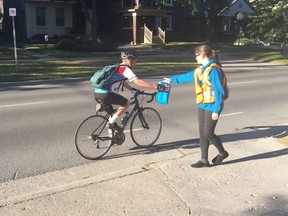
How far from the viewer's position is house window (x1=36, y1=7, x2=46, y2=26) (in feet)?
125

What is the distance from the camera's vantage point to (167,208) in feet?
13.3

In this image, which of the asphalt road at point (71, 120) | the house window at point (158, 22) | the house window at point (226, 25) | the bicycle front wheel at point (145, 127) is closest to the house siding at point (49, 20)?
the house window at point (158, 22)

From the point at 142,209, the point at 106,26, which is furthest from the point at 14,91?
the point at 106,26

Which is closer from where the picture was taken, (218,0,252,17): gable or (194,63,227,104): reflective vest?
(194,63,227,104): reflective vest

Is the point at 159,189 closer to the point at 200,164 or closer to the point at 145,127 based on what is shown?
the point at 200,164

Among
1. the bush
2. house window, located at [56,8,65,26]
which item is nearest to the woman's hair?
the bush

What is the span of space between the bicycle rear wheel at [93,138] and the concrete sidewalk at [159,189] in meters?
0.27

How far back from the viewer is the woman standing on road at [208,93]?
16.5ft

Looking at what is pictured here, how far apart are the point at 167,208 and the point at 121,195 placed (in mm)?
586

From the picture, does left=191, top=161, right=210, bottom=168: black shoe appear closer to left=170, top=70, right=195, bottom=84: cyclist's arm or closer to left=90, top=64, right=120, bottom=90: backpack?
left=170, top=70, right=195, bottom=84: cyclist's arm

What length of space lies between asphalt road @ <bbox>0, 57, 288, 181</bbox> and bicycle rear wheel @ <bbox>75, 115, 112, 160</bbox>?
15 centimetres

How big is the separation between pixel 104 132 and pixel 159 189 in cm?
192

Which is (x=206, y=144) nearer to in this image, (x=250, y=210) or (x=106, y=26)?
(x=250, y=210)

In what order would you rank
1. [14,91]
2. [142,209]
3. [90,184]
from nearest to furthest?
[142,209], [90,184], [14,91]
